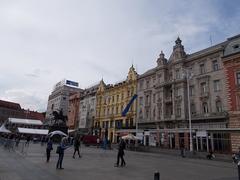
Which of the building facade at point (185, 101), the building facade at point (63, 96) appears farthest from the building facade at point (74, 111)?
the building facade at point (185, 101)

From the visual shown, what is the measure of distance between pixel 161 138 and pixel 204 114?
11562mm

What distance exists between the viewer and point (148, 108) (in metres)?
55.5

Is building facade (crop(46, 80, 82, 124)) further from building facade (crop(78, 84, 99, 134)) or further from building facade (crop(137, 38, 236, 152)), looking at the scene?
building facade (crop(137, 38, 236, 152))

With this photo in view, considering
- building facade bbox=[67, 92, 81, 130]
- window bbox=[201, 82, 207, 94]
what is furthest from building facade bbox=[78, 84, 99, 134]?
window bbox=[201, 82, 207, 94]

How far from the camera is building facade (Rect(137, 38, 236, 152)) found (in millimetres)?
38594

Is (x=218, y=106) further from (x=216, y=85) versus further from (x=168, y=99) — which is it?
(x=168, y=99)

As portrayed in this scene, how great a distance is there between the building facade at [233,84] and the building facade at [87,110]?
160ft

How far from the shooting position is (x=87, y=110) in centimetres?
8169

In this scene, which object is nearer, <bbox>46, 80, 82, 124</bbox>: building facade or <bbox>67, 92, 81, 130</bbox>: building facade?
<bbox>67, 92, 81, 130</bbox>: building facade

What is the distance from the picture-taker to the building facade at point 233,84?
3462cm

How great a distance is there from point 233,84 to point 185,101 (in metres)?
10.7

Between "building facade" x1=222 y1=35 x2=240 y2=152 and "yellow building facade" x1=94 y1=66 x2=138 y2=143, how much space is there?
26137mm

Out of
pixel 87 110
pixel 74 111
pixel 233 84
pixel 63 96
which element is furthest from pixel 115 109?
pixel 63 96

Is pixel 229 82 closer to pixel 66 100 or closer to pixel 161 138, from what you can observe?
pixel 161 138
